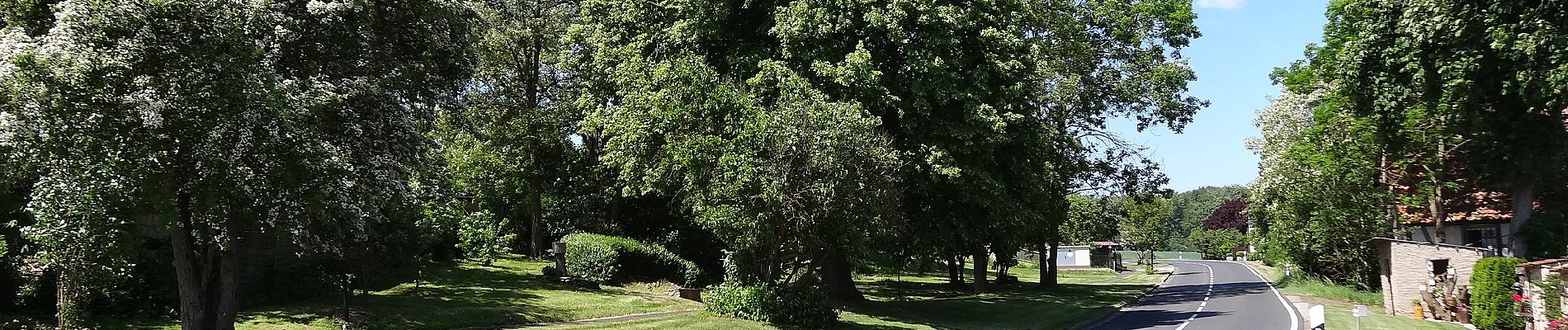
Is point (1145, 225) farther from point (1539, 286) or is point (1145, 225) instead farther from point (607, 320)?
point (607, 320)

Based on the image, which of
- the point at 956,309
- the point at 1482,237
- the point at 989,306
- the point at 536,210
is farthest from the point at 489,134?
the point at 1482,237

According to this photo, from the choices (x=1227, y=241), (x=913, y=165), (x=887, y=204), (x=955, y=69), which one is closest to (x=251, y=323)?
(x=887, y=204)

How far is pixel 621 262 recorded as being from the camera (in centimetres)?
2892

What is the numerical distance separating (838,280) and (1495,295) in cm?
1555

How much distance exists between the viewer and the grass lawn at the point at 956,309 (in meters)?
21.1

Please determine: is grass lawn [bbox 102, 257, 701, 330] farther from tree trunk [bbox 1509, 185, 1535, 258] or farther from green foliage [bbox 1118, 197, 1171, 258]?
green foliage [bbox 1118, 197, 1171, 258]

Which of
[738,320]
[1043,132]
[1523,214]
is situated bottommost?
[738,320]

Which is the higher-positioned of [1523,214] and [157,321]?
[1523,214]

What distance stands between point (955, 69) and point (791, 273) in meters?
6.65

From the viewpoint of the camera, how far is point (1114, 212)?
46.9 m

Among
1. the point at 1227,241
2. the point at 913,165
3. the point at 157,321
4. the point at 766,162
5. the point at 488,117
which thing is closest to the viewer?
the point at 157,321

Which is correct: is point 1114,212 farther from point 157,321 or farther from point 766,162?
point 157,321

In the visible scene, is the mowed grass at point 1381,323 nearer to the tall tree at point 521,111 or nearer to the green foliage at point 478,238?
the tall tree at point 521,111

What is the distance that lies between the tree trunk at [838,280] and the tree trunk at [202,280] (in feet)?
49.2
